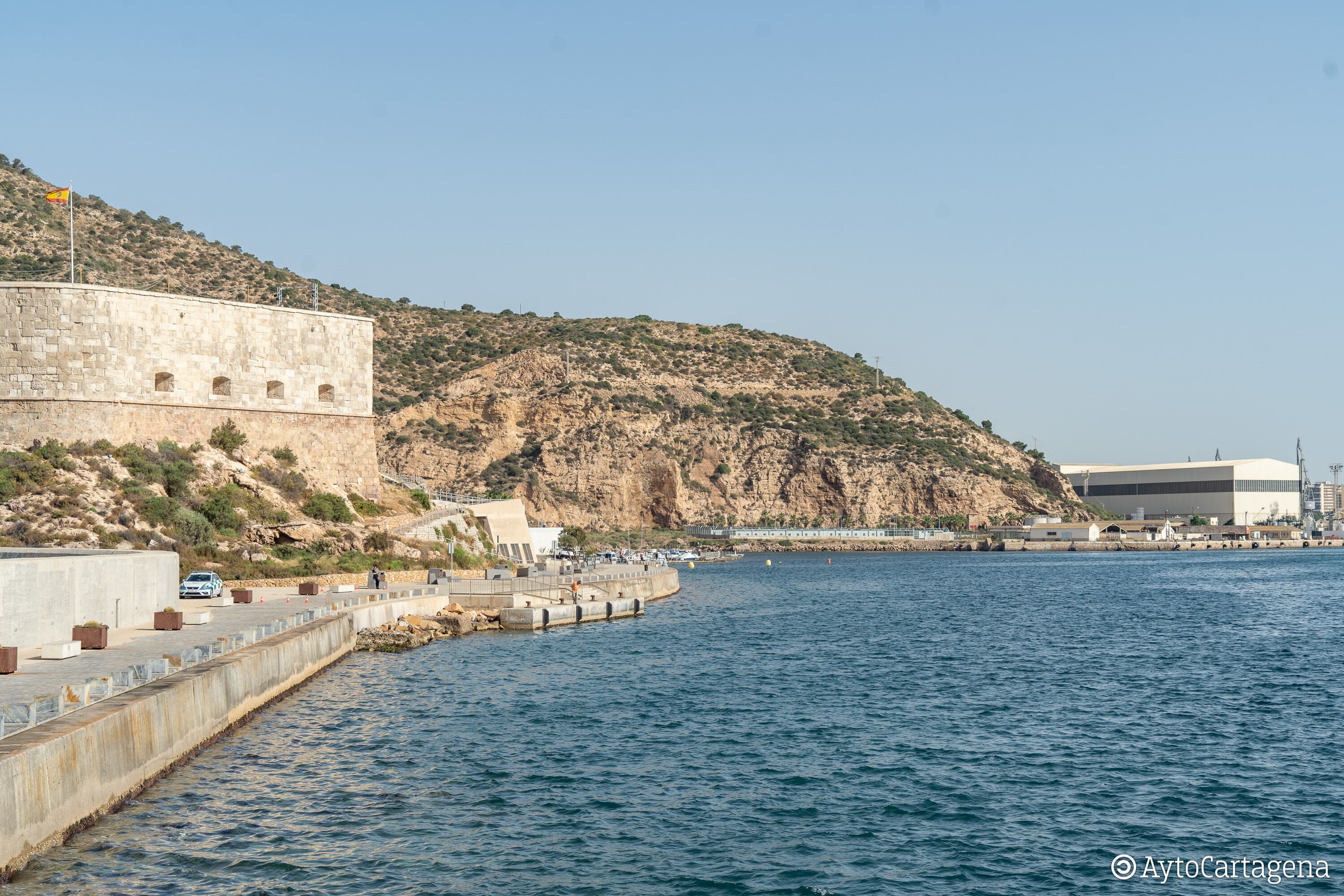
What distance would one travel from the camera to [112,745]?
17.0 metres

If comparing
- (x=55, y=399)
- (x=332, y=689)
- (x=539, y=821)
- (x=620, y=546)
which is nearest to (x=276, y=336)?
(x=55, y=399)

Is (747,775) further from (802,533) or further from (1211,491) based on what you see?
(1211,491)

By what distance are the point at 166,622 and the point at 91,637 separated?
439 centimetres

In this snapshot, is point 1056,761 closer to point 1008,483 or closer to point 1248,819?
point 1248,819

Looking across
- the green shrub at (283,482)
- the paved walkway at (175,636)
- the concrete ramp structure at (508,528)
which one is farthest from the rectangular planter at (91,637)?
the concrete ramp structure at (508,528)

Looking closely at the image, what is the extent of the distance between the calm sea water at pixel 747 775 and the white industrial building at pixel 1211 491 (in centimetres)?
13914

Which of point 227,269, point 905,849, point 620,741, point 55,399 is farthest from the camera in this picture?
point 227,269

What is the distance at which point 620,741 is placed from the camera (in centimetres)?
2489

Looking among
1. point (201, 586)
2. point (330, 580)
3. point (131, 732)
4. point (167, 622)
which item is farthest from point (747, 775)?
point (330, 580)

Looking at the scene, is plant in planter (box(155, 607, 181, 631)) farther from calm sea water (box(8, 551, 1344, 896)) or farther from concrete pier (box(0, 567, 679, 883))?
calm sea water (box(8, 551, 1344, 896))

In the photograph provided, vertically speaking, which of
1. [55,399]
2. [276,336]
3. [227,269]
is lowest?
[55,399]

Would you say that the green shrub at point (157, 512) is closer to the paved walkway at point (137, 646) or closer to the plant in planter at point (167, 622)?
the paved walkway at point (137, 646)

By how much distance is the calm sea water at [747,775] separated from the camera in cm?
1602

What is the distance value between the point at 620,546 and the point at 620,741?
305 feet
